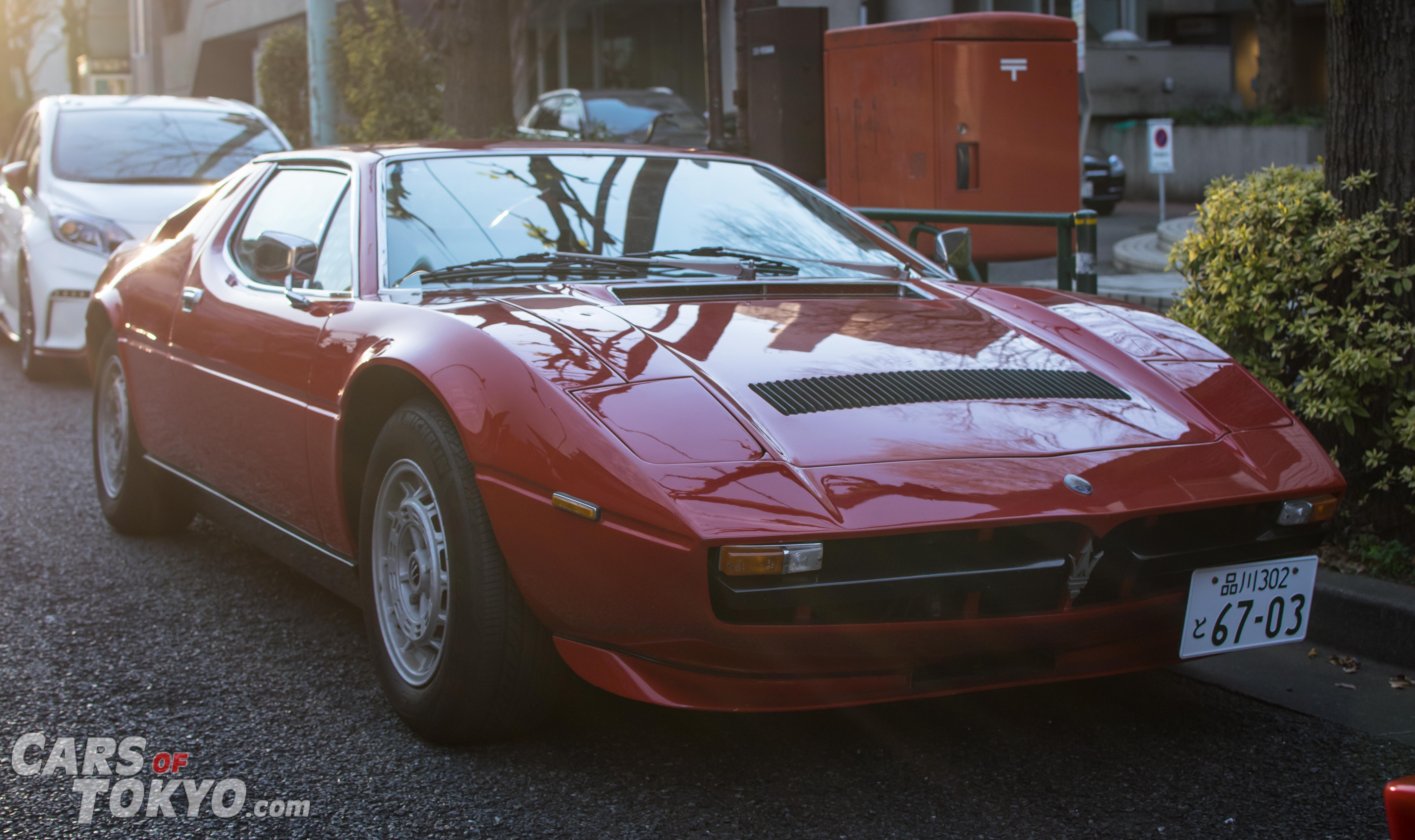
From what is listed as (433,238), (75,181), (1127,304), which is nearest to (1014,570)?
(1127,304)

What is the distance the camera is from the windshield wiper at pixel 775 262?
12.0ft

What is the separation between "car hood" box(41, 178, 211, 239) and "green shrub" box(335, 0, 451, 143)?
200 inches

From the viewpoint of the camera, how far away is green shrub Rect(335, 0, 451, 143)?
1394 cm

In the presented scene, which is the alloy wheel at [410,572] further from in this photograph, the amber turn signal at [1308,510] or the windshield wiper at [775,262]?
Result: the amber turn signal at [1308,510]

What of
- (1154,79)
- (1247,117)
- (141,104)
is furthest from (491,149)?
(1154,79)

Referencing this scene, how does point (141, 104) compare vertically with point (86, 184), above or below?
above

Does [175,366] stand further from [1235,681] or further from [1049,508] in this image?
[1235,681]

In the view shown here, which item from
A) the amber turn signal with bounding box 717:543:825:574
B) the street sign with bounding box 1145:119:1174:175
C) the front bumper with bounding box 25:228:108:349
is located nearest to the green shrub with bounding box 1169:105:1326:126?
the street sign with bounding box 1145:119:1174:175

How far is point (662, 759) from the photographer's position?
114 inches

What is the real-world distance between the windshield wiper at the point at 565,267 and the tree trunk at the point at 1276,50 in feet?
75.0

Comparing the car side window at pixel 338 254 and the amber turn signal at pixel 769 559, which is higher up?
the car side window at pixel 338 254

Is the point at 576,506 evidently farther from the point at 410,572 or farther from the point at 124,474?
the point at 124,474

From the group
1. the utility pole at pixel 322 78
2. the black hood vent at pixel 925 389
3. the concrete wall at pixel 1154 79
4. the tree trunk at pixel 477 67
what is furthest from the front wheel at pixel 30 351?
the concrete wall at pixel 1154 79

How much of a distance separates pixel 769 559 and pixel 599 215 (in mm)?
1595
